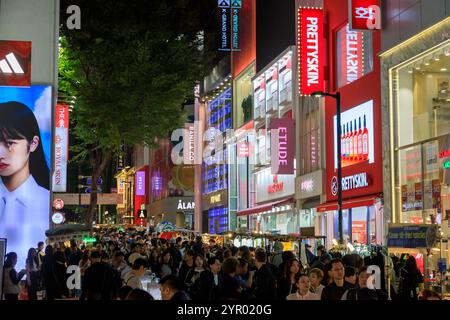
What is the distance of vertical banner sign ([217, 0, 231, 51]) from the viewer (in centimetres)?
5591

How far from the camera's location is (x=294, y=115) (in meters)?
42.1

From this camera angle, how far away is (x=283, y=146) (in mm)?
41906

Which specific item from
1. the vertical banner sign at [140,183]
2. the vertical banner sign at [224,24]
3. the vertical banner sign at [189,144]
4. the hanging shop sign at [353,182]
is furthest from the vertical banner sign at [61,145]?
the vertical banner sign at [140,183]

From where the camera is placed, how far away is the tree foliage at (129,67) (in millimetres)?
35000

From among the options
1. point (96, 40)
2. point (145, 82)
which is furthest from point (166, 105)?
point (96, 40)

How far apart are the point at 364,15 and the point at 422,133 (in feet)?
17.5

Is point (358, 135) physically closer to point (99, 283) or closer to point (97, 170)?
point (97, 170)

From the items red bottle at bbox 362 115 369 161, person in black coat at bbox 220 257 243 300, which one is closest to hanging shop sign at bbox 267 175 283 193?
red bottle at bbox 362 115 369 161

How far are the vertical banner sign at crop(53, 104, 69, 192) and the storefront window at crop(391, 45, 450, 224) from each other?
15.3 m

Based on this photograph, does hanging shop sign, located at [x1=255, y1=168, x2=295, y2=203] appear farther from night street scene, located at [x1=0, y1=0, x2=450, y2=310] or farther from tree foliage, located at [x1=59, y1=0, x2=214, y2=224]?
tree foliage, located at [x1=59, y1=0, x2=214, y2=224]

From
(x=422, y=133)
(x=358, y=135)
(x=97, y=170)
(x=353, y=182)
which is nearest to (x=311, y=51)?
(x=358, y=135)
